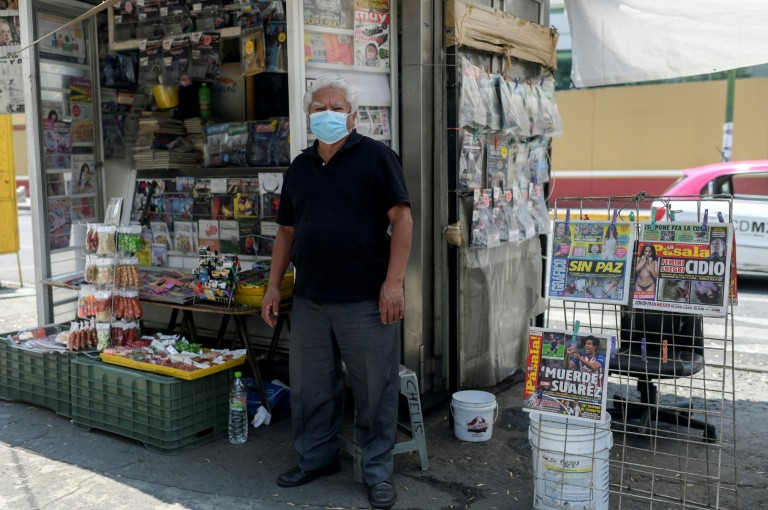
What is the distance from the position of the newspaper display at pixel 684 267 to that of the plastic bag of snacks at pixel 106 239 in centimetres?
304

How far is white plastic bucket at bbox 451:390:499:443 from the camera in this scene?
13.8 ft

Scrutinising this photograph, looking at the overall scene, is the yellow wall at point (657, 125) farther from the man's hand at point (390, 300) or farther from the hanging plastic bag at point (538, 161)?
the man's hand at point (390, 300)

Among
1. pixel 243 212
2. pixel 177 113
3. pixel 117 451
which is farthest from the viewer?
pixel 177 113

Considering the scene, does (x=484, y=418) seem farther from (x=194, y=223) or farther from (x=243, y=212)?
(x=194, y=223)

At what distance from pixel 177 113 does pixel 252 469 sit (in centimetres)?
329

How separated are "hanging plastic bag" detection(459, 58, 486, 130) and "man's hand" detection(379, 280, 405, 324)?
4.66ft

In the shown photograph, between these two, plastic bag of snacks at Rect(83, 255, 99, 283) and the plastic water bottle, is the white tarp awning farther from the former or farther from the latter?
plastic bag of snacks at Rect(83, 255, 99, 283)

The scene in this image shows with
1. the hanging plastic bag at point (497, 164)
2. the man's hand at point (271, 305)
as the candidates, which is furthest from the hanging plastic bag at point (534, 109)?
the man's hand at point (271, 305)

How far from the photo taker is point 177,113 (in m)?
6.00

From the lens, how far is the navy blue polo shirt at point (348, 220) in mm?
3441

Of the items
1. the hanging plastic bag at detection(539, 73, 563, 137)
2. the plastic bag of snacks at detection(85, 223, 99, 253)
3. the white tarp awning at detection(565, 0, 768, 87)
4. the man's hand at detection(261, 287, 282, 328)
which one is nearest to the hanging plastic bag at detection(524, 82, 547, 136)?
the hanging plastic bag at detection(539, 73, 563, 137)

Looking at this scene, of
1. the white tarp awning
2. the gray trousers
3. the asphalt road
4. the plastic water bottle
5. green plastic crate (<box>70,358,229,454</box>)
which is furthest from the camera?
the asphalt road

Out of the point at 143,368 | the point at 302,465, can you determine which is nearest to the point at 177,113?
the point at 143,368

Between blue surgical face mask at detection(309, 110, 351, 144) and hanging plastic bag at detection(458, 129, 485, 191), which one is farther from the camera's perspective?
hanging plastic bag at detection(458, 129, 485, 191)
